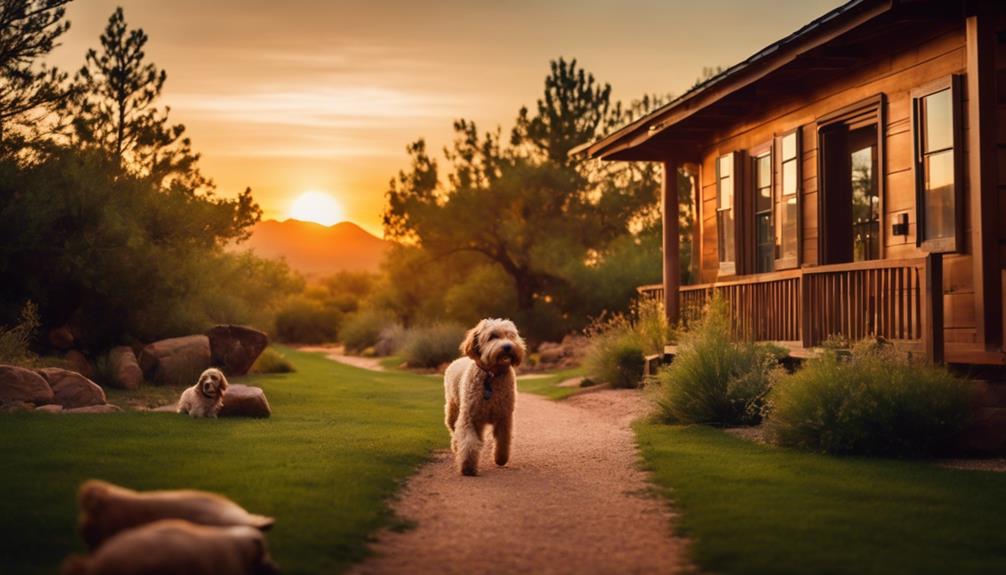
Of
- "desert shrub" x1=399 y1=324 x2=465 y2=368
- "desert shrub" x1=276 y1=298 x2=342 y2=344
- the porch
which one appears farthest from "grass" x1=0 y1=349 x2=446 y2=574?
"desert shrub" x1=276 y1=298 x2=342 y2=344

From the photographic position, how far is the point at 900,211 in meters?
13.3

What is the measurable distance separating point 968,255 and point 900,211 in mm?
1663

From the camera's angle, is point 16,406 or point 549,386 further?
point 549,386

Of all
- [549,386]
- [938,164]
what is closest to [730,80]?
[938,164]

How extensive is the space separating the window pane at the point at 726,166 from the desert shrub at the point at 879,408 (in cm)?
803

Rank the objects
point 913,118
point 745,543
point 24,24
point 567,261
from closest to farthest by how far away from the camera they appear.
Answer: point 745,543, point 913,118, point 24,24, point 567,261

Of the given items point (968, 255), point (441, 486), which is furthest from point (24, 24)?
point (968, 255)

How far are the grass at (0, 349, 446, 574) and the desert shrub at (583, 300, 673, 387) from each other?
4951 millimetres

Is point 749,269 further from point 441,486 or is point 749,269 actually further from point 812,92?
point 441,486

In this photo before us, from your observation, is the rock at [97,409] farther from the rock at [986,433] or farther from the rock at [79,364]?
the rock at [986,433]

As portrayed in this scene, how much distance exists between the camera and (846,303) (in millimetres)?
12961

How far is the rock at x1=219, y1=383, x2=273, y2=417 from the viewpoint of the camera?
47.0 feet

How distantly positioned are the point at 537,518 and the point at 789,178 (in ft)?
33.1

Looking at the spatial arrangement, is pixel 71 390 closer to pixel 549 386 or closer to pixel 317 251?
pixel 549 386
